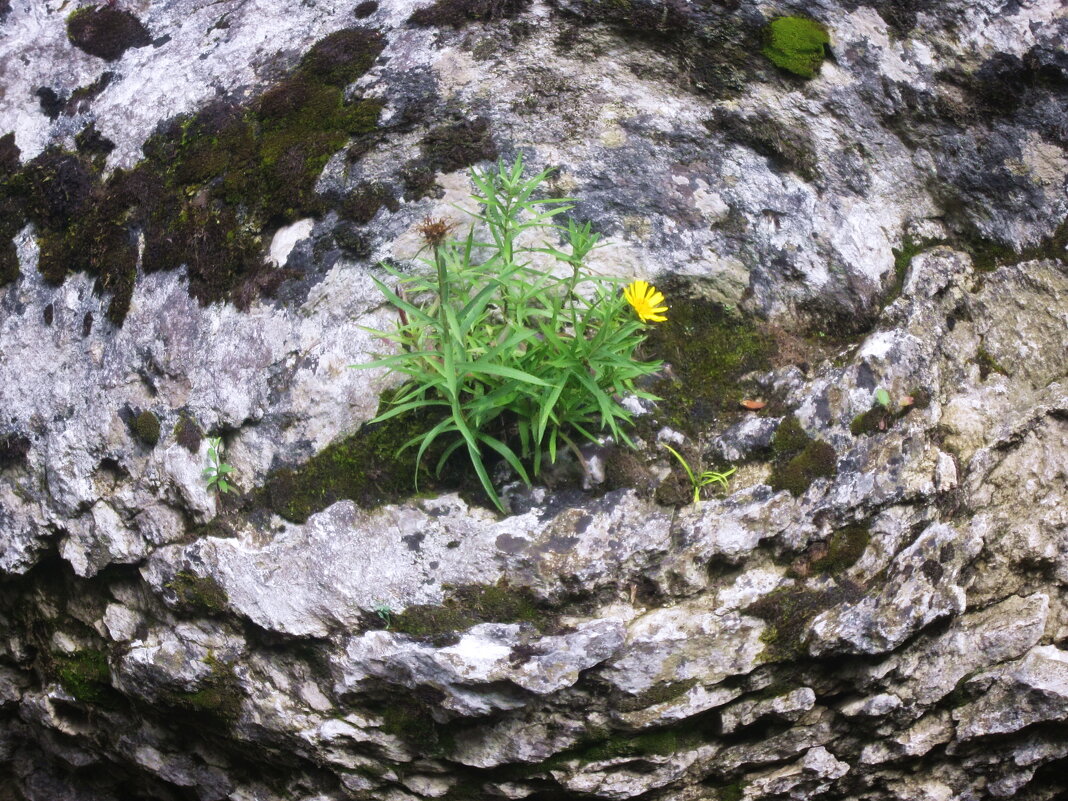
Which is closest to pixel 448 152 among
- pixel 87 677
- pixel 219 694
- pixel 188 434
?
pixel 188 434

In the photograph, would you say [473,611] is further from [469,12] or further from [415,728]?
[469,12]

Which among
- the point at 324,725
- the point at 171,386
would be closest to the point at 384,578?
the point at 324,725

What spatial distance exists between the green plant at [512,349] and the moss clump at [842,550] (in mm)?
945

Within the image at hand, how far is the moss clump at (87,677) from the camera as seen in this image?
3.92 m

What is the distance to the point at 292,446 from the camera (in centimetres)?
364

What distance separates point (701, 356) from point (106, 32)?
149 inches

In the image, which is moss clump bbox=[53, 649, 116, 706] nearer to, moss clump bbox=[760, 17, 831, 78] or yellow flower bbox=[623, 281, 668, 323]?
yellow flower bbox=[623, 281, 668, 323]

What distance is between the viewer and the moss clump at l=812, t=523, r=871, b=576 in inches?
134

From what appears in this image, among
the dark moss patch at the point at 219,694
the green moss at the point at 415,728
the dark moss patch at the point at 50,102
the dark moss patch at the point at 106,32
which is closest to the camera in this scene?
the green moss at the point at 415,728

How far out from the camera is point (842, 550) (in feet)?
11.2

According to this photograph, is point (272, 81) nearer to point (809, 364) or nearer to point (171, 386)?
point (171, 386)

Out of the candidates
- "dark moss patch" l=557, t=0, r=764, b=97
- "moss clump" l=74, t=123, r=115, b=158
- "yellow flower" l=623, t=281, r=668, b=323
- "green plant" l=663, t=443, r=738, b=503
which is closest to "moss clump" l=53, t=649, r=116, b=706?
"moss clump" l=74, t=123, r=115, b=158

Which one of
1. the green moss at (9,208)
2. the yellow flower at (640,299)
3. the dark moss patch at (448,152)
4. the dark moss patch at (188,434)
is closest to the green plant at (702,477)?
the yellow flower at (640,299)

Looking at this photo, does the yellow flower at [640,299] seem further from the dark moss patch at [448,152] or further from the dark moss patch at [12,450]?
the dark moss patch at [12,450]
